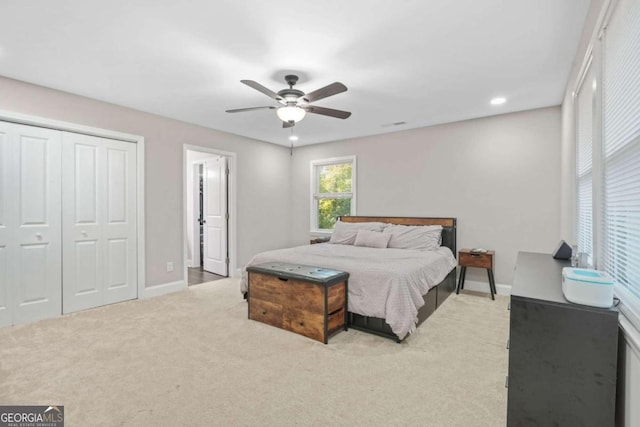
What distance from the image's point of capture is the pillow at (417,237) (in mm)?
4090

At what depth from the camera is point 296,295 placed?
2.83 m

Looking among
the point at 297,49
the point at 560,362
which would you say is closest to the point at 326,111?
the point at 297,49

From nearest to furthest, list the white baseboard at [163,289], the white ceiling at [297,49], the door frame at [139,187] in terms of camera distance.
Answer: the white ceiling at [297,49], the door frame at [139,187], the white baseboard at [163,289]

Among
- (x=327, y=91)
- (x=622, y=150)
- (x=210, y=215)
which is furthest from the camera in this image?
(x=210, y=215)

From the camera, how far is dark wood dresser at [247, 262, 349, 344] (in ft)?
8.77

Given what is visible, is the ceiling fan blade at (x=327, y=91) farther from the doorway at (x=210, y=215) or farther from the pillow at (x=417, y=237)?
the doorway at (x=210, y=215)

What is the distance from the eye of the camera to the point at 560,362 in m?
1.20

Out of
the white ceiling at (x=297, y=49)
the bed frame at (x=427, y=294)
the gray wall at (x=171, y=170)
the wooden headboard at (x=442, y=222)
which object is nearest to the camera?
the white ceiling at (x=297, y=49)

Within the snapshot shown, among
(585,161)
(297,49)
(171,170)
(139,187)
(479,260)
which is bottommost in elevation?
(479,260)

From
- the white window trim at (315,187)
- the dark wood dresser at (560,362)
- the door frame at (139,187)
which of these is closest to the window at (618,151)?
the dark wood dresser at (560,362)

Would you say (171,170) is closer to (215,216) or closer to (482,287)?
(215,216)

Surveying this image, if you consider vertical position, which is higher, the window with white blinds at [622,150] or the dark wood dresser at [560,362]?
→ the window with white blinds at [622,150]

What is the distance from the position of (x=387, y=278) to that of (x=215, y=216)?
12.4ft

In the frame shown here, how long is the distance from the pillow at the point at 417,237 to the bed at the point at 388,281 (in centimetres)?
14
